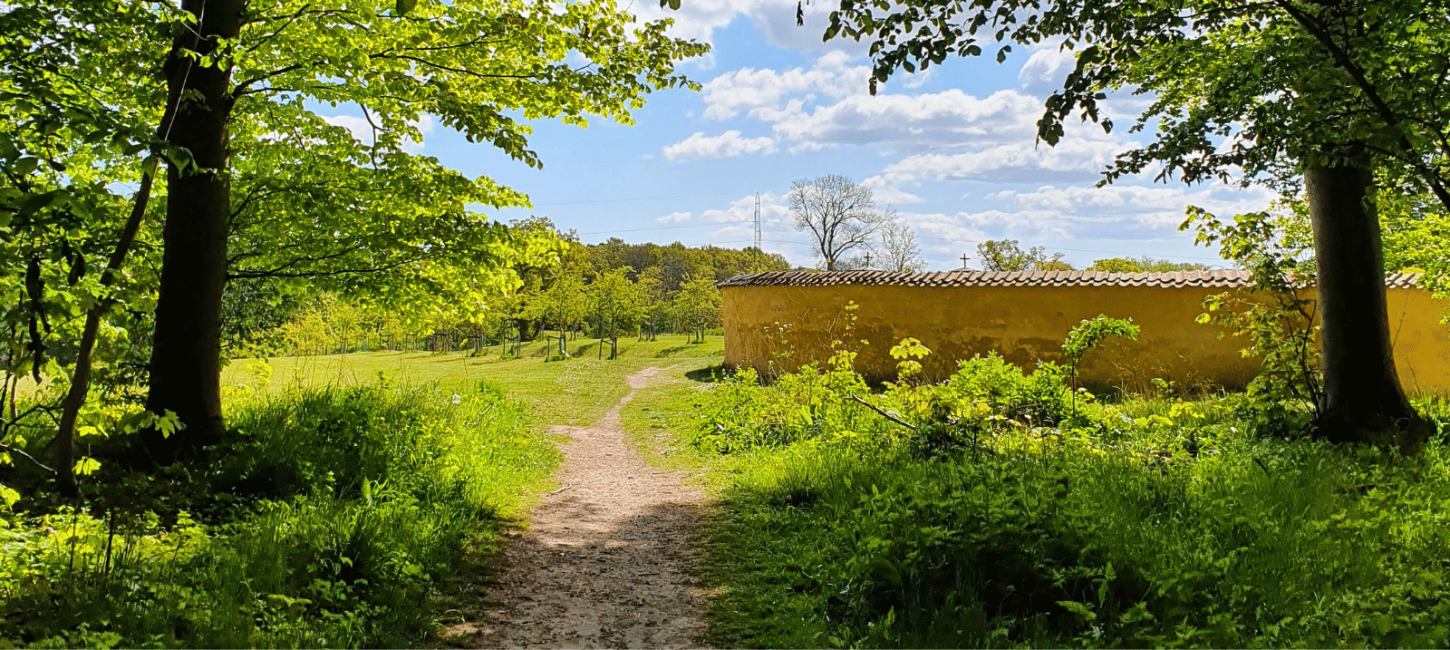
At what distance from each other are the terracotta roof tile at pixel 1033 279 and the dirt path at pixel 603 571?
39.4 feet

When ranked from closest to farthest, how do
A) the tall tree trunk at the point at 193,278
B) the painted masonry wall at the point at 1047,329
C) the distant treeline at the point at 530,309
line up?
the tall tree trunk at the point at 193,278
the distant treeline at the point at 530,309
the painted masonry wall at the point at 1047,329

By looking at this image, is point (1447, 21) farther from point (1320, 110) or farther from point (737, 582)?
point (737, 582)

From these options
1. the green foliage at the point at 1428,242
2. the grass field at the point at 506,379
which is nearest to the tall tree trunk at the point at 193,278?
the grass field at the point at 506,379

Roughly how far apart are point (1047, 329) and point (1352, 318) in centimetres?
940

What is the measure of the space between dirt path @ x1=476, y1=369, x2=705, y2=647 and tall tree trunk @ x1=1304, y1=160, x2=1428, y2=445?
653cm

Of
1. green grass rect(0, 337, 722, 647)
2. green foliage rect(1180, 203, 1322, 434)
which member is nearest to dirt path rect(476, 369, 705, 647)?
green grass rect(0, 337, 722, 647)

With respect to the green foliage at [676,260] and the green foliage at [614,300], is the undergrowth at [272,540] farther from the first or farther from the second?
the green foliage at [676,260]

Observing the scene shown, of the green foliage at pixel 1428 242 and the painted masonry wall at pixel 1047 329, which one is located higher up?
the green foliage at pixel 1428 242

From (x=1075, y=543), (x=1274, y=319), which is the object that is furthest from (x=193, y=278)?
(x=1274, y=319)

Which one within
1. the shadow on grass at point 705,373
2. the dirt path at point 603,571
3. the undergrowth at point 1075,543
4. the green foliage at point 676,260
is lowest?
the shadow on grass at point 705,373

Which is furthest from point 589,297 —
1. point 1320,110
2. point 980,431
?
point 1320,110

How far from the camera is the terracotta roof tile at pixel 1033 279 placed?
16469 mm

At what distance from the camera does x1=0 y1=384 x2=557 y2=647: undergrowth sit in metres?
3.61

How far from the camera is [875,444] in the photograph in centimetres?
741
